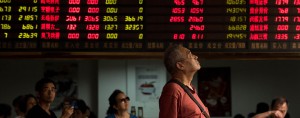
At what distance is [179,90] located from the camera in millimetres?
2902

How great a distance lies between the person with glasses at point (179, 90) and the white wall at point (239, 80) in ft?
18.9

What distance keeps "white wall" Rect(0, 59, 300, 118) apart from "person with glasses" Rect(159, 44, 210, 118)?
577 centimetres

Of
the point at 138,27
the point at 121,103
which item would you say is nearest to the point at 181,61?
the point at 121,103

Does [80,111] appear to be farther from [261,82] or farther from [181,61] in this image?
[261,82]

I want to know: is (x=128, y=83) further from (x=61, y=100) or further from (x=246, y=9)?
(x=246, y=9)

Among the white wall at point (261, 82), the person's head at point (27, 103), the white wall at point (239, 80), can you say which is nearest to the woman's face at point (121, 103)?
the person's head at point (27, 103)

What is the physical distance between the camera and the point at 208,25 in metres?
5.38

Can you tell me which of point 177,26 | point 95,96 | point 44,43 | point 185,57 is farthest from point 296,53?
point 95,96

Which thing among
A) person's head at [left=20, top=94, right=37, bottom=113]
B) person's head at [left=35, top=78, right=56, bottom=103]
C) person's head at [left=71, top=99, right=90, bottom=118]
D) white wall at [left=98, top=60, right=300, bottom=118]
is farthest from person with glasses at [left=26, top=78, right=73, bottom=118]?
white wall at [left=98, top=60, right=300, bottom=118]

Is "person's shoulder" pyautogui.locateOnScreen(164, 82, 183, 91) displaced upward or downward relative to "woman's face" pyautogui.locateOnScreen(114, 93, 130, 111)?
upward

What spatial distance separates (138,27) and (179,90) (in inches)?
97.8

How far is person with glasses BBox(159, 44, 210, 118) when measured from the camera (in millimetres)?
2877

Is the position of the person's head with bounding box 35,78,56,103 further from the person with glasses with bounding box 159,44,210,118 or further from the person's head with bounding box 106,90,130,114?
the person with glasses with bounding box 159,44,210,118

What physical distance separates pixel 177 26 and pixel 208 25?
271 millimetres
